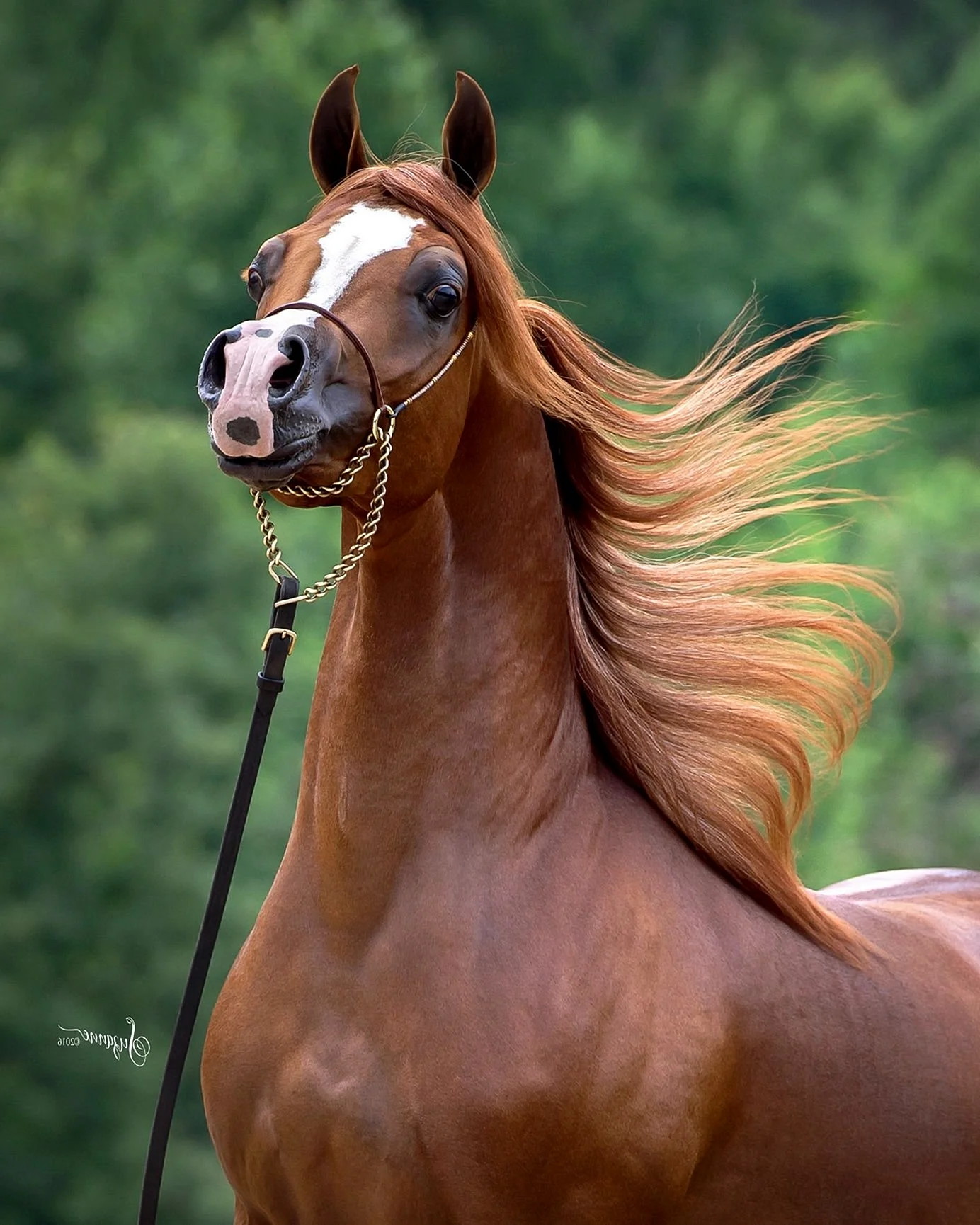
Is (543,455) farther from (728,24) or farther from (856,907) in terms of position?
(728,24)

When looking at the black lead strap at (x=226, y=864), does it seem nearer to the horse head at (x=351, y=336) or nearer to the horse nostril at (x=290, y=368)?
the horse head at (x=351, y=336)

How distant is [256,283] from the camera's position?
2.83 metres

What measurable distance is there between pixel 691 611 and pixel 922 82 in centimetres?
2896

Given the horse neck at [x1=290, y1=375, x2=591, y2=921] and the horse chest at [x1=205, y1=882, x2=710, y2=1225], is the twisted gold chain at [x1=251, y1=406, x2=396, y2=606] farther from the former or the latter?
the horse chest at [x1=205, y1=882, x2=710, y2=1225]

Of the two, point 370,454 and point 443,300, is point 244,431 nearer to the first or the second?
point 370,454

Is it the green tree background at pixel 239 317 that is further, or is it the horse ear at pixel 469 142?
the green tree background at pixel 239 317

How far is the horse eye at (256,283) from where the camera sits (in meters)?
2.81

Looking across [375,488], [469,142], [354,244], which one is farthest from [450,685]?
[469,142]

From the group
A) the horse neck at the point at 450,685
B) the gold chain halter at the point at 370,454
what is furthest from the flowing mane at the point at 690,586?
the gold chain halter at the point at 370,454

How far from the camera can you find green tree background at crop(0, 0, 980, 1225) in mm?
10188

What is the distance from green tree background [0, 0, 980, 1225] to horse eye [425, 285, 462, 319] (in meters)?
0.62

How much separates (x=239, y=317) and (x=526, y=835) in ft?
47.8

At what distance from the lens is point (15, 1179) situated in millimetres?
9883

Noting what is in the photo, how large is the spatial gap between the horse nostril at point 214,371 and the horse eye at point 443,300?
339mm
